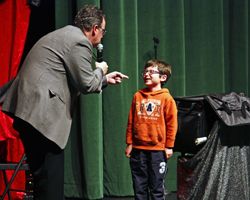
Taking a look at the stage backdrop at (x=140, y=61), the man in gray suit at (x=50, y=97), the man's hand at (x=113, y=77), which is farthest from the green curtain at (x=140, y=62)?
the man in gray suit at (x=50, y=97)

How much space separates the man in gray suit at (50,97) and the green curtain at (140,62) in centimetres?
149

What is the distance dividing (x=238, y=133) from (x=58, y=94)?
139 cm

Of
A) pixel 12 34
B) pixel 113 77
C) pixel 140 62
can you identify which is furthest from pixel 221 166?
pixel 12 34

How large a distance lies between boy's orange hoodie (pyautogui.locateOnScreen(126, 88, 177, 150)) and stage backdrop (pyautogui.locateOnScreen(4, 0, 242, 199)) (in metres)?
0.66

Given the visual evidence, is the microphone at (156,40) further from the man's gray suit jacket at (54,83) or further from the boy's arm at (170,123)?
the man's gray suit jacket at (54,83)

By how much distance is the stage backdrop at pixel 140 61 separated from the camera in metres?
3.62

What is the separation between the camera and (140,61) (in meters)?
3.83

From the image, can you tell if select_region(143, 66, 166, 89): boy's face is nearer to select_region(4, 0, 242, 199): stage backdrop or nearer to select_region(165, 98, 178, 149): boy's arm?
select_region(165, 98, 178, 149): boy's arm

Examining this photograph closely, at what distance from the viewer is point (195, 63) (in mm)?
3957

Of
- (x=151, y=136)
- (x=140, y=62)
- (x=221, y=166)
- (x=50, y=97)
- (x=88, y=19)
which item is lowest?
(x=221, y=166)

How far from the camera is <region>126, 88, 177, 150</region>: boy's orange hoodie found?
117 inches

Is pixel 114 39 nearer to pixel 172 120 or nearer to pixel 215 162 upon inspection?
pixel 172 120

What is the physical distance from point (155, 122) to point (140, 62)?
3.13ft

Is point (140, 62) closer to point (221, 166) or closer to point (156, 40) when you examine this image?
point (156, 40)
